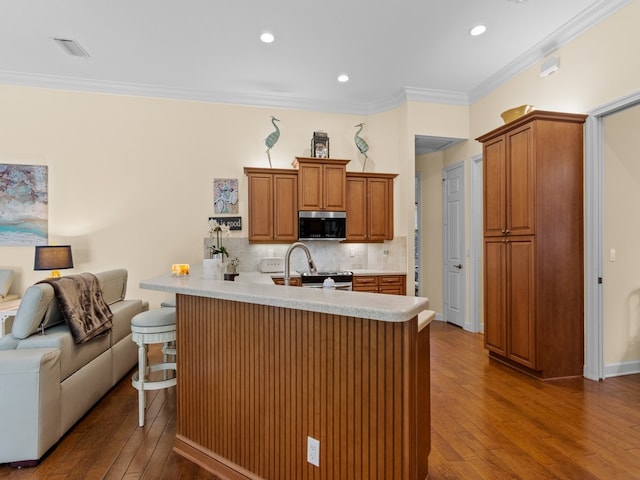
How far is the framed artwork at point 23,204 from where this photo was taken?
4.51 meters

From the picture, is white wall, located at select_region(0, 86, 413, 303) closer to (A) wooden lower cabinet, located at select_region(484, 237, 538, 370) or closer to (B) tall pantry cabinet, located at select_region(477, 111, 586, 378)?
(A) wooden lower cabinet, located at select_region(484, 237, 538, 370)

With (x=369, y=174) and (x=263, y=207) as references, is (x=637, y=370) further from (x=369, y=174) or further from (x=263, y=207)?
(x=263, y=207)

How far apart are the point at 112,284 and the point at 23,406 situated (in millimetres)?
1616

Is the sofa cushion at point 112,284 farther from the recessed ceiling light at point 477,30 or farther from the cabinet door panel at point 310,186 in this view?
the recessed ceiling light at point 477,30

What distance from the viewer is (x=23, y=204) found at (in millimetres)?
4555

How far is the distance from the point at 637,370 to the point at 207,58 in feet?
18.3

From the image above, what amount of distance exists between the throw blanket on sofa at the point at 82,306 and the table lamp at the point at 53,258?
1.69 metres

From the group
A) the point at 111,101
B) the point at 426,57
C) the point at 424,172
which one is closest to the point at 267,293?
the point at 426,57

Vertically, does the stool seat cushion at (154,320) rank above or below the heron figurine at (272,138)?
below

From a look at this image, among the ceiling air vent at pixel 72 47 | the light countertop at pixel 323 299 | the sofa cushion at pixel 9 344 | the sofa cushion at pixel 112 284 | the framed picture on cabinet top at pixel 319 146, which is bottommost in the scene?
the sofa cushion at pixel 9 344

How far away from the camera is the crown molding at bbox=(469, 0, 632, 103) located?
311 centimetres

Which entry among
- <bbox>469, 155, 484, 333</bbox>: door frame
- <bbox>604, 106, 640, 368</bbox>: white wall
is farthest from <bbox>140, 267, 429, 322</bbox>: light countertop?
<bbox>469, 155, 484, 333</bbox>: door frame

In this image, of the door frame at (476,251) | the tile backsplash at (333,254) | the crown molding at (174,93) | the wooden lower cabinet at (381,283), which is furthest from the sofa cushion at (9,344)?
the door frame at (476,251)

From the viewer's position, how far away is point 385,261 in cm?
542
